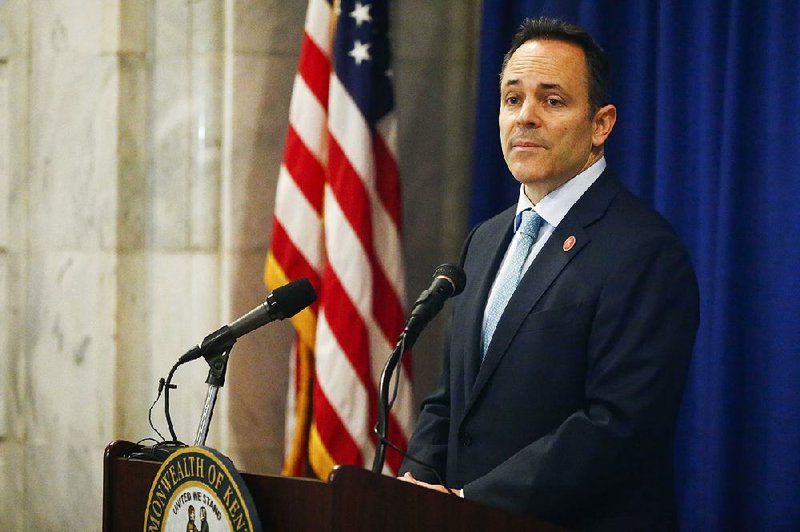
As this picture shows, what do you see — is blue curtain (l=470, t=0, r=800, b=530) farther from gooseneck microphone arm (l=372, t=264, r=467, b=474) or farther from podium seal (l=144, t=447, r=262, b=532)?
podium seal (l=144, t=447, r=262, b=532)

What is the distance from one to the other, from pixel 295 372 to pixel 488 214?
3.04ft

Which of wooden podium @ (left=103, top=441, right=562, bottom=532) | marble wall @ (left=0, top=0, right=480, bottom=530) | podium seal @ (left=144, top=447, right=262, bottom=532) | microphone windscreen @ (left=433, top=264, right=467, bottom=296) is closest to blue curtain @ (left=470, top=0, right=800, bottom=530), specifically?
marble wall @ (left=0, top=0, right=480, bottom=530)

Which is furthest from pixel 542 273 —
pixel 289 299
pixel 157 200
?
pixel 157 200

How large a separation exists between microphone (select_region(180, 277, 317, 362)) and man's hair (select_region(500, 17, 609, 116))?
828 mm

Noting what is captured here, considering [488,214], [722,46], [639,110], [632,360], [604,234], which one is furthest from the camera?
[488,214]

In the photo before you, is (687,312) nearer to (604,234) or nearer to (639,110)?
(604,234)

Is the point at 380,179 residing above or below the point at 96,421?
above

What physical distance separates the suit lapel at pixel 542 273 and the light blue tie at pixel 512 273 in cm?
8

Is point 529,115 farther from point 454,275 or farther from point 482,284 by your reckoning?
point 454,275

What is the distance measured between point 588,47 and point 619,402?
82 centimetres

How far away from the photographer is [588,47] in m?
2.30

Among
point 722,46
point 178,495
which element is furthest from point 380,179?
point 178,495

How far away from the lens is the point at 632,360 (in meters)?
1.99

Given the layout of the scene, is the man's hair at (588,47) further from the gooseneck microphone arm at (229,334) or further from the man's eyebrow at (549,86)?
the gooseneck microphone arm at (229,334)
